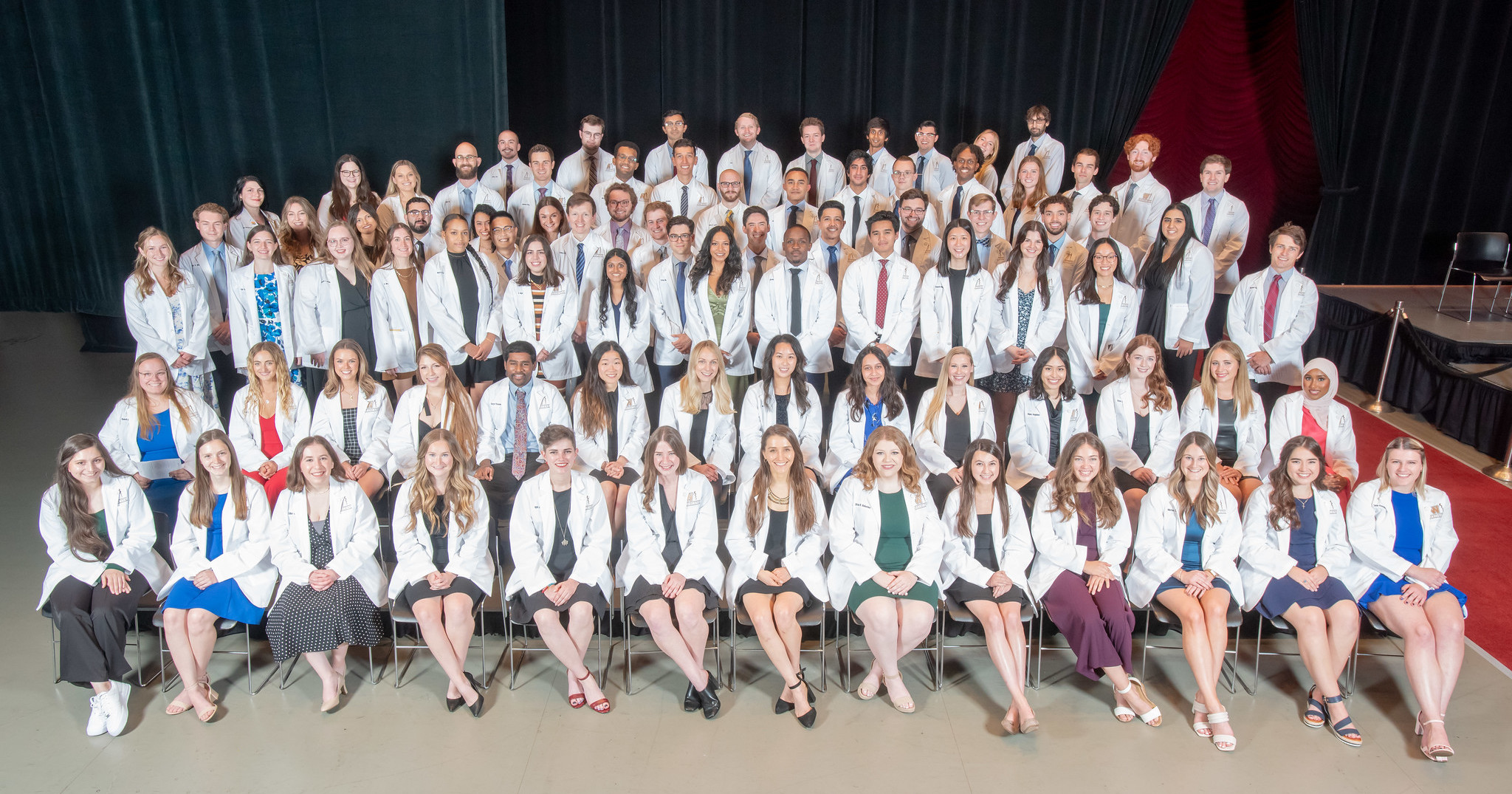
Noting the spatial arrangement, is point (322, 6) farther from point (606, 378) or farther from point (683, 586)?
point (683, 586)

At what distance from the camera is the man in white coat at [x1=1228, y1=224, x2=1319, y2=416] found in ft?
17.6

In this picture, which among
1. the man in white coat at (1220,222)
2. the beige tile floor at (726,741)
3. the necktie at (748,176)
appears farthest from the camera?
the necktie at (748,176)

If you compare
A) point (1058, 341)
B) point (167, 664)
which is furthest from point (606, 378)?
point (1058, 341)

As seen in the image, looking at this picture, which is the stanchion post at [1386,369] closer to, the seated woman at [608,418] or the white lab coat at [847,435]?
the white lab coat at [847,435]

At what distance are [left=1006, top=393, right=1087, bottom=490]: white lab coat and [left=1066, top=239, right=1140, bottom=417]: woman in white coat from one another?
575mm

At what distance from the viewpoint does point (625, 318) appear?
536 centimetres

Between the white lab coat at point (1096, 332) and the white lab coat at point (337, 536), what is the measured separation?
142 inches

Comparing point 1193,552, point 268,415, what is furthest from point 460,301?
point 1193,552

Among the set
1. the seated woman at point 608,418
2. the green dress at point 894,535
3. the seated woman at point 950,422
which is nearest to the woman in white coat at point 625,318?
the seated woman at point 608,418

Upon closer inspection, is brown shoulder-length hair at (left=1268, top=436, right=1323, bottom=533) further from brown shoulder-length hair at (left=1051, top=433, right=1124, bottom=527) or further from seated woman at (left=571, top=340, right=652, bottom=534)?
seated woman at (left=571, top=340, right=652, bottom=534)

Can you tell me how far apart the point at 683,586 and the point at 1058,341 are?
9.20 feet

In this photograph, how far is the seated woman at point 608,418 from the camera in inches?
181

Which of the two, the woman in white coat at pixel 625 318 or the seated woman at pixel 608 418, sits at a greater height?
the woman in white coat at pixel 625 318

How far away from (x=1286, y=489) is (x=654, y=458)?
2602mm
